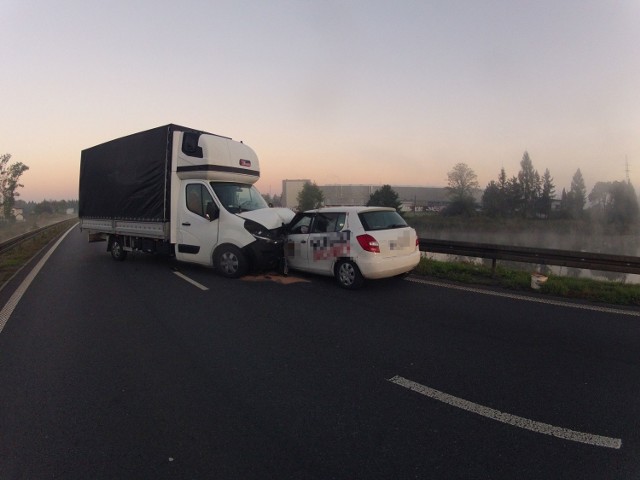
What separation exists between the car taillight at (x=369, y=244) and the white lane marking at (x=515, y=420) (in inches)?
138

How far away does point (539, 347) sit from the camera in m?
4.25

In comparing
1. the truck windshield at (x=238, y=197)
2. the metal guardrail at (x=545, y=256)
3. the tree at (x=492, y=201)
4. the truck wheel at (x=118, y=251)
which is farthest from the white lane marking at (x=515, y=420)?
Result: the tree at (x=492, y=201)

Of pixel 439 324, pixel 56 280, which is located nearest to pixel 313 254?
pixel 439 324

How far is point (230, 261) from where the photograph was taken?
8203mm

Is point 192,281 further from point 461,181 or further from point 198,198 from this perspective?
point 461,181

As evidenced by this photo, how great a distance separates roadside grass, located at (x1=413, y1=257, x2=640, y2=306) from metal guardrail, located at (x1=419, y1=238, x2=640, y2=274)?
0.34 m

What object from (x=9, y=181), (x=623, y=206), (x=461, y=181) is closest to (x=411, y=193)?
(x=461, y=181)

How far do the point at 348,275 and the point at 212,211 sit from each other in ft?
11.3

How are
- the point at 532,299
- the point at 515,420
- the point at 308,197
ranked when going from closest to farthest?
the point at 515,420 < the point at 532,299 < the point at 308,197

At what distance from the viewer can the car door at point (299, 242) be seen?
7.88 metres

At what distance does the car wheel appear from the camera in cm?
695

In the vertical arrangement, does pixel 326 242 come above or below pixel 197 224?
below

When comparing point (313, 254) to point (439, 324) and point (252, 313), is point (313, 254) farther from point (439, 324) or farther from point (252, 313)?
point (439, 324)

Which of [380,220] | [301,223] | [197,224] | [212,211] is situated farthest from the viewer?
[197,224]
